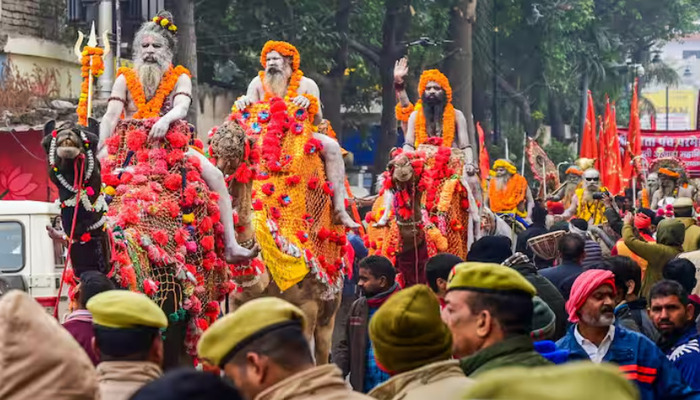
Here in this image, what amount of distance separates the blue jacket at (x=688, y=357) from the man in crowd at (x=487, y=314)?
232 centimetres

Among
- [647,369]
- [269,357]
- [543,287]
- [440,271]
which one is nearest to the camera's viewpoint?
[269,357]

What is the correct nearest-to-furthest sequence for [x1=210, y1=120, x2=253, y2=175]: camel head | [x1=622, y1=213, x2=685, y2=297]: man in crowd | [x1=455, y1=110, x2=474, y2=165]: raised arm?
[x1=210, y1=120, x2=253, y2=175]: camel head
[x1=622, y1=213, x2=685, y2=297]: man in crowd
[x1=455, y1=110, x2=474, y2=165]: raised arm

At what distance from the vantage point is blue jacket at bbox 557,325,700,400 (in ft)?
22.8

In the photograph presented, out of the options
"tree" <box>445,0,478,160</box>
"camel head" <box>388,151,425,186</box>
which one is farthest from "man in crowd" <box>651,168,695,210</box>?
"camel head" <box>388,151,425,186</box>

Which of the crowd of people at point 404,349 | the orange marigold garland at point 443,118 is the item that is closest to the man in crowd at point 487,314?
the crowd of people at point 404,349

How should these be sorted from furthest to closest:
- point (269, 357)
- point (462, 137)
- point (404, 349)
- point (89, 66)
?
point (462, 137), point (89, 66), point (404, 349), point (269, 357)

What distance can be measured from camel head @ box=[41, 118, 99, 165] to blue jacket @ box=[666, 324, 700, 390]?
371 cm

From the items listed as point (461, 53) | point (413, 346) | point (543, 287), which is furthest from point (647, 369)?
point (461, 53)

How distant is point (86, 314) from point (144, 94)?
4.06m

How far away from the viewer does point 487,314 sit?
568cm

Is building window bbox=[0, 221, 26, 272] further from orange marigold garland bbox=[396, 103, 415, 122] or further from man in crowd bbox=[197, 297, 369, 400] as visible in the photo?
man in crowd bbox=[197, 297, 369, 400]

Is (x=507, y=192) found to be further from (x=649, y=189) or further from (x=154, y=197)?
(x=154, y=197)

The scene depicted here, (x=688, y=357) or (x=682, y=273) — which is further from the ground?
(x=682, y=273)

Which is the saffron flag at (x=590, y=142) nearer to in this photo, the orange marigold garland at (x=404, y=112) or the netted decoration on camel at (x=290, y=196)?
the orange marigold garland at (x=404, y=112)
